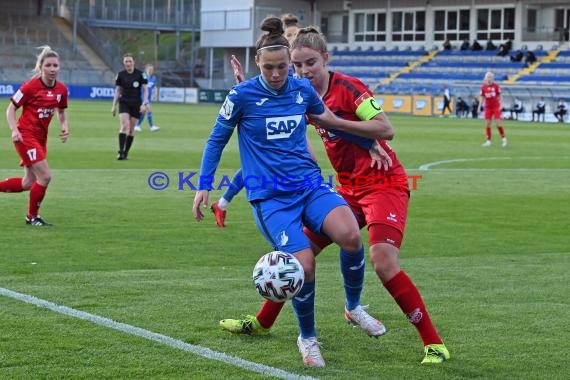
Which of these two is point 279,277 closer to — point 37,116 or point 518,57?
point 37,116

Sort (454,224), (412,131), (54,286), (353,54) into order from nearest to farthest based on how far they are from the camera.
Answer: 1. (54,286)
2. (454,224)
3. (412,131)
4. (353,54)

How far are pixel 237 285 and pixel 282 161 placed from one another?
8.50ft

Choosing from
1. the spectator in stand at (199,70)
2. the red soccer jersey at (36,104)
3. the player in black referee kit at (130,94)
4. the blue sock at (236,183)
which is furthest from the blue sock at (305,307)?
the spectator in stand at (199,70)

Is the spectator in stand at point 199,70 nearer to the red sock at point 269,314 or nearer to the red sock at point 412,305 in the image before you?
the red sock at point 269,314

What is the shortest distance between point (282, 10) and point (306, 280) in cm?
6907

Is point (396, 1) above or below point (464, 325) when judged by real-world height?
above

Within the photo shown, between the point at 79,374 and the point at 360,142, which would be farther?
the point at 360,142

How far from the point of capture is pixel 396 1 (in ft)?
234

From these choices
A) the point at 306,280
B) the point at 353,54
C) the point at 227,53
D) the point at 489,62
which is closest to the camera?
the point at 306,280

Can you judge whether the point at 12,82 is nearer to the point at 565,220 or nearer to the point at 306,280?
the point at 565,220

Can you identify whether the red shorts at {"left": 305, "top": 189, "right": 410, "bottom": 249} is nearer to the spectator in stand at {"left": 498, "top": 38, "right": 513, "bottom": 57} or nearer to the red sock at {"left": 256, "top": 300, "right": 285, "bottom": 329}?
the red sock at {"left": 256, "top": 300, "right": 285, "bottom": 329}

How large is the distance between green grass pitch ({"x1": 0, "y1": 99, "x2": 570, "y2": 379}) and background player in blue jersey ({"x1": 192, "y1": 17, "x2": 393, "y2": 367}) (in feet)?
2.30

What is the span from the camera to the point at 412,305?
6.55 m

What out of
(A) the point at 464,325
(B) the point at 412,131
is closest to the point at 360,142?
(A) the point at 464,325
